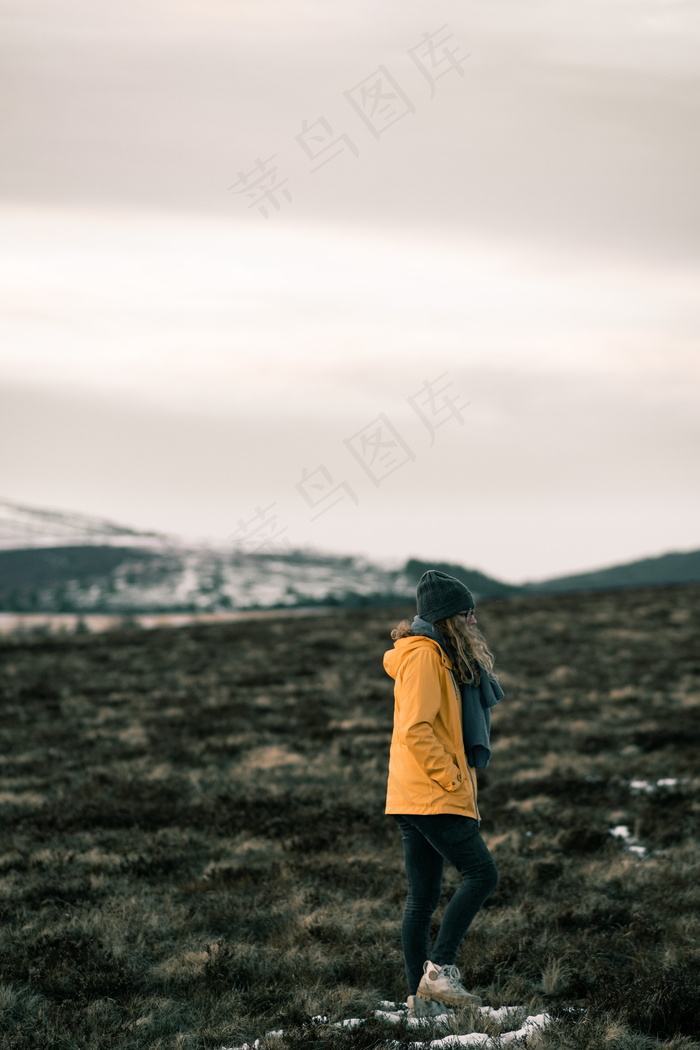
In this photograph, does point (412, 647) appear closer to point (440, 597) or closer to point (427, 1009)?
point (440, 597)

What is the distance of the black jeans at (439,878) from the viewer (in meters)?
5.12

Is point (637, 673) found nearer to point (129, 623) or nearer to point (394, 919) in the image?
point (394, 919)

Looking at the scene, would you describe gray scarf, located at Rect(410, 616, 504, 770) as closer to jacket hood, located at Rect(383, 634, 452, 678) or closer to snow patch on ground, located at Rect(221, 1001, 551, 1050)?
jacket hood, located at Rect(383, 634, 452, 678)

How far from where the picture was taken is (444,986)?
5.30 meters

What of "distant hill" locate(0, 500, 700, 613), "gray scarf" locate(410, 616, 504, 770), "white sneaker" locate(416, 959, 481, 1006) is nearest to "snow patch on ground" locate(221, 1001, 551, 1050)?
"white sneaker" locate(416, 959, 481, 1006)

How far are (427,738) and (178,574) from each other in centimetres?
6450

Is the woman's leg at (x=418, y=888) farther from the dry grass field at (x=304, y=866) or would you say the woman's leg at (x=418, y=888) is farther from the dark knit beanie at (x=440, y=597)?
the dark knit beanie at (x=440, y=597)

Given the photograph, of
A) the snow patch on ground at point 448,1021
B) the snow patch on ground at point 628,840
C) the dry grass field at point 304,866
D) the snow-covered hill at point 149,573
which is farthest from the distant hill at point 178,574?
the snow patch on ground at point 448,1021

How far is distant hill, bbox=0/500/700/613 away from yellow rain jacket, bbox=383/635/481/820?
4109 centimetres

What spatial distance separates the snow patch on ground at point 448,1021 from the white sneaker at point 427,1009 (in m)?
0.02

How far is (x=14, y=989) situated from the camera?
19.7 ft

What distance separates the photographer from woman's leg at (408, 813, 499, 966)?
16.8 feet

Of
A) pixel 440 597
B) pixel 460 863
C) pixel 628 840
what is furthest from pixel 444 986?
pixel 628 840

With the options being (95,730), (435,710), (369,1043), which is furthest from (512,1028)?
(95,730)
